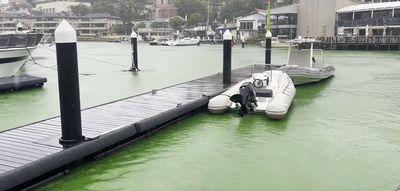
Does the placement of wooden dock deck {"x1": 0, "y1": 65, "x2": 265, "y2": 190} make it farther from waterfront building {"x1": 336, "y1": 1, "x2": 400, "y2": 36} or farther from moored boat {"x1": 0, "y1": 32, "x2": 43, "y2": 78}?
waterfront building {"x1": 336, "y1": 1, "x2": 400, "y2": 36}

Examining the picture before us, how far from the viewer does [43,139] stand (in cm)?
693

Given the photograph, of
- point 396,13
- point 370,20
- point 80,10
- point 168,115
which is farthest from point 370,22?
point 80,10

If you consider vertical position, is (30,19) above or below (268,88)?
above

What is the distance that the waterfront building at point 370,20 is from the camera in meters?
49.6

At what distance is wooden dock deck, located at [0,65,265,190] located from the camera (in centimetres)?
574

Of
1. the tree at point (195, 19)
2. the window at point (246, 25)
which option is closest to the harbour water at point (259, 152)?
the window at point (246, 25)

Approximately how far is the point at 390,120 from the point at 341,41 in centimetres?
4036

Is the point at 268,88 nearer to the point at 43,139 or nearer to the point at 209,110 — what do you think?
the point at 209,110

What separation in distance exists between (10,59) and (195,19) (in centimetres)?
8450

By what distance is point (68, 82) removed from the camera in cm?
638

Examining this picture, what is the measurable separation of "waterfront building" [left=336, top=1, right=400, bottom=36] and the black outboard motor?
148 ft

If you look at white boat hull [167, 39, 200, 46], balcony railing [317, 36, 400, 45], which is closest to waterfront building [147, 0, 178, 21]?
white boat hull [167, 39, 200, 46]

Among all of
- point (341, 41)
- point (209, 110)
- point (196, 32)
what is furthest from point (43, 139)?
point (196, 32)

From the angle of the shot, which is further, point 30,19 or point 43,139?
point 30,19
